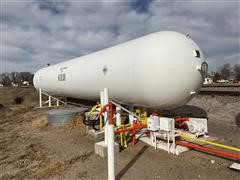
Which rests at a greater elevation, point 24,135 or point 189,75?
point 189,75

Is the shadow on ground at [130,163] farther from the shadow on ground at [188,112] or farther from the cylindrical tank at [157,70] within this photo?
the shadow on ground at [188,112]

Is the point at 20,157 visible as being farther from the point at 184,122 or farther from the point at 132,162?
the point at 184,122

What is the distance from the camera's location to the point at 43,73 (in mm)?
13586

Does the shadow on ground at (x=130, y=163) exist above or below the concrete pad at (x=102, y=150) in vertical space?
below

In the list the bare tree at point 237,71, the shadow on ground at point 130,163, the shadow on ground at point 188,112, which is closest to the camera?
the shadow on ground at point 130,163

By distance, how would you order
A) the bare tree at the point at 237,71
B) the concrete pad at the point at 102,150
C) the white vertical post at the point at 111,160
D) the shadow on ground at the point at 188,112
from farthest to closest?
1. the bare tree at the point at 237,71
2. the shadow on ground at the point at 188,112
3. the concrete pad at the point at 102,150
4. the white vertical post at the point at 111,160

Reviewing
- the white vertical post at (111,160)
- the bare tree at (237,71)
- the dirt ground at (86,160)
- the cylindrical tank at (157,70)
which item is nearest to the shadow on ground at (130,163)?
the dirt ground at (86,160)

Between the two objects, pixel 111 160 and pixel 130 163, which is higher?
pixel 111 160

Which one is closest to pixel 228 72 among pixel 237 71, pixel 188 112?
pixel 237 71

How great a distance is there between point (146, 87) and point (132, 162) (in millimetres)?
1693

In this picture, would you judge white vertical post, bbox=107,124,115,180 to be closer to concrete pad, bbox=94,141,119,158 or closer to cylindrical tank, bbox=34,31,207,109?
concrete pad, bbox=94,141,119,158

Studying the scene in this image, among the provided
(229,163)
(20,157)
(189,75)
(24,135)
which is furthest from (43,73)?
(229,163)

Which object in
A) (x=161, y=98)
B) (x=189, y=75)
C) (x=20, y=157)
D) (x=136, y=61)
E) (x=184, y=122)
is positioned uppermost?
(x=136, y=61)

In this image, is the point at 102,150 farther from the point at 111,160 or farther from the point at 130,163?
the point at 111,160
